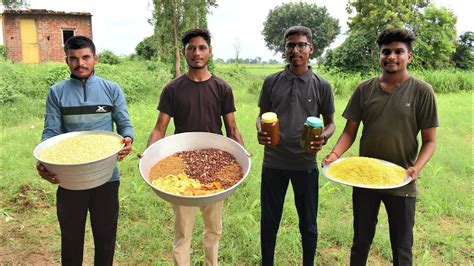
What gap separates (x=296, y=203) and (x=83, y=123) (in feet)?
4.98

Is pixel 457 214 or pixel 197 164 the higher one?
pixel 197 164

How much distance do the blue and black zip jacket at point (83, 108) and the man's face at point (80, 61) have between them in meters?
0.05

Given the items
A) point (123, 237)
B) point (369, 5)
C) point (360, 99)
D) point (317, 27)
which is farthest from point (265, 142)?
point (317, 27)

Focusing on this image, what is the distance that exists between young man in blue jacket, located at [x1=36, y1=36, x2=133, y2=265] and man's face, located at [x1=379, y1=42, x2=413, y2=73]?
1.63m

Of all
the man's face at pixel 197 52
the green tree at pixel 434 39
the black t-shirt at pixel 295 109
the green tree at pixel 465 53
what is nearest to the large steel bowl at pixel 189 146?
the black t-shirt at pixel 295 109

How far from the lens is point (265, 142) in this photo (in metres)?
2.31

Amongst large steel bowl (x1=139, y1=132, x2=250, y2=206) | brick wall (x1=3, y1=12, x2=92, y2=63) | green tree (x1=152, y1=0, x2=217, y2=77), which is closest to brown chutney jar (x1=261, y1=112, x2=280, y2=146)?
large steel bowl (x1=139, y1=132, x2=250, y2=206)

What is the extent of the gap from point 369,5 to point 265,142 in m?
19.0

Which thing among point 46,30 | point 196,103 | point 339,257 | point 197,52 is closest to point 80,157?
point 196,103

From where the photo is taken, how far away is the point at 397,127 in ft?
7.28

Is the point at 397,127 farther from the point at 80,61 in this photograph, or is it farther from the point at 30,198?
the point at 30,198

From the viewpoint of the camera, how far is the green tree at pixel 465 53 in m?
21.0

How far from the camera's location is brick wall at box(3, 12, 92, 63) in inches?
665

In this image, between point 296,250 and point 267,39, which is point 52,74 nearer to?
point 296,250
